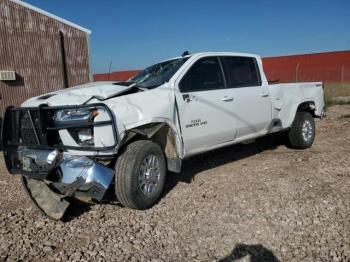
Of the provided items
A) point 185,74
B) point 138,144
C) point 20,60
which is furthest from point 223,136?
point 20,60

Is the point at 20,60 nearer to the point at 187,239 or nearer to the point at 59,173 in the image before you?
the point at 59,173

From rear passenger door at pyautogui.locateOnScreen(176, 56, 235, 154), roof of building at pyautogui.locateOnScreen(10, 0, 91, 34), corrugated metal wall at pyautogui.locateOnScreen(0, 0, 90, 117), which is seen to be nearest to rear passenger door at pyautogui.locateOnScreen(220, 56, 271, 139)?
rear passenger door at pyautogui.locateOnScreen(176, 56, 235, 154)

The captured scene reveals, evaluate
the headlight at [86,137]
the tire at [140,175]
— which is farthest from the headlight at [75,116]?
the tire at [140,175]

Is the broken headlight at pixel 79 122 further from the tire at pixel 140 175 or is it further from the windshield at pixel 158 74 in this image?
the windshield at pixel 158 74

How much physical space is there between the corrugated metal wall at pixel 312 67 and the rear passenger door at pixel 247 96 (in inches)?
1019

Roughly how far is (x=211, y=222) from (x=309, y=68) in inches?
1312

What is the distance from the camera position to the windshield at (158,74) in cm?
536

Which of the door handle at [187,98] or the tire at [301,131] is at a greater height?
the door handle at [187,98]

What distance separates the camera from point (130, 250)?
377 cm

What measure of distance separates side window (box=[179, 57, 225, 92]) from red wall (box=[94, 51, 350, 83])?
26.8 meters

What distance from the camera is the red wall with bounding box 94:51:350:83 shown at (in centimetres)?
3284

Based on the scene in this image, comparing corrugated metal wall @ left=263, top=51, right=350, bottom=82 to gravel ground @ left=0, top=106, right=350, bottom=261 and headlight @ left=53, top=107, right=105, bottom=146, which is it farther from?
headlight @ left=53, top=107, right=105, bottom=146

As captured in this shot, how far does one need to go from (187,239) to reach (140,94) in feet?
5.87

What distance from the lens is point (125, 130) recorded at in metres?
4.38
